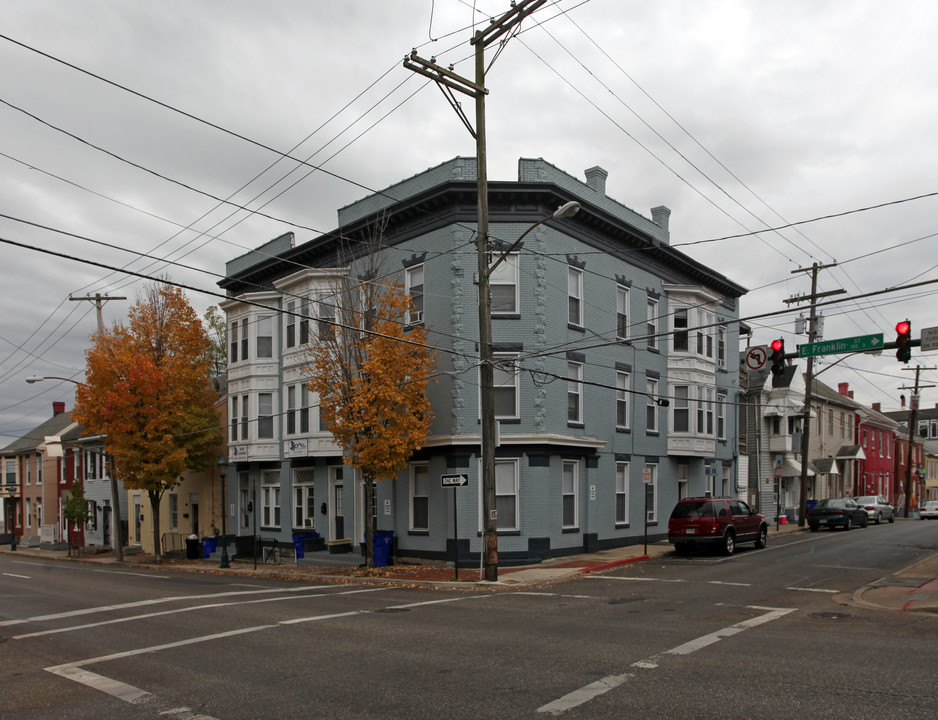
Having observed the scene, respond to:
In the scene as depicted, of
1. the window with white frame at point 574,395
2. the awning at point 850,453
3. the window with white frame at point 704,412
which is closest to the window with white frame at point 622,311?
the window with white frame at point 574,395

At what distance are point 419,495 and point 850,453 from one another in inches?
1639

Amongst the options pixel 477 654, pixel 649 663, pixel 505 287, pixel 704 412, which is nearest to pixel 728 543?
pixel 704 412

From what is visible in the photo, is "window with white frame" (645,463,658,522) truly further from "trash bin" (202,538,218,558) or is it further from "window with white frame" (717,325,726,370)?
"trash bin" (202,538,218,558)

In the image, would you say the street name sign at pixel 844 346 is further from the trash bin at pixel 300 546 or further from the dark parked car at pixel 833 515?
the dark parked car at pixel 833 515

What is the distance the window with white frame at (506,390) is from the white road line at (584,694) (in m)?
15.7

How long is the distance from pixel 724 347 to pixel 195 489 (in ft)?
86.3

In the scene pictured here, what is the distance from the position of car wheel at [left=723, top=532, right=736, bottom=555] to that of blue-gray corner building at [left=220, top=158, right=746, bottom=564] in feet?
10.3

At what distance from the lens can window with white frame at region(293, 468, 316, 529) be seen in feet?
99.7

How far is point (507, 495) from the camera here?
23.7 m

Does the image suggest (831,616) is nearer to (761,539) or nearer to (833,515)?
(761,539)

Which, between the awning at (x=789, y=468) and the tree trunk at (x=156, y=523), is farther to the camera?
the awning at (x=789, y=468)

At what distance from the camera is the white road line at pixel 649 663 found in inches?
296

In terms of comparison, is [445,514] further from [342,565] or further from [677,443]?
[677,443]

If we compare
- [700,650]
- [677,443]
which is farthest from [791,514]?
[700,650]
